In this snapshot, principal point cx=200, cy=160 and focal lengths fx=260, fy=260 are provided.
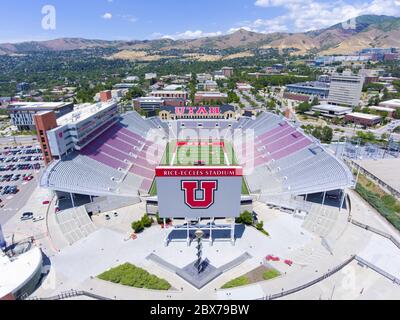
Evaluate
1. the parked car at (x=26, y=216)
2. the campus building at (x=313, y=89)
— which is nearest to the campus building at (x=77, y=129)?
the parked car at (x=26, y=216)

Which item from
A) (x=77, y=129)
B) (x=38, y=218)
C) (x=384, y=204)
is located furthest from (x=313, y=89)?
(x=38, y=218)

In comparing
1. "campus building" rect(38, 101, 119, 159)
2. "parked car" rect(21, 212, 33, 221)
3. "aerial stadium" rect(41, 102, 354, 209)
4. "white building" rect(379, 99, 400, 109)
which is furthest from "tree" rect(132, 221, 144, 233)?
"white building" rect(379, 99, 400, 109)

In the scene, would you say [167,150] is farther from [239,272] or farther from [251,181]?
[239,272]

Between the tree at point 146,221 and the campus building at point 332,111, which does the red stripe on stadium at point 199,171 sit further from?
the campus building at point 332,111

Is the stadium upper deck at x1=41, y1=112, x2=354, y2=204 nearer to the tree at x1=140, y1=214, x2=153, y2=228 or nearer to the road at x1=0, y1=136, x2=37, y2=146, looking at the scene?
the tree at x1=140, y1=214, x2=153, y2=228

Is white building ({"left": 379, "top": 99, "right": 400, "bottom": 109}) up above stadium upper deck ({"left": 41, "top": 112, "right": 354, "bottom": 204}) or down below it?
above

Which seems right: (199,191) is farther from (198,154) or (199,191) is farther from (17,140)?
(17,140)
